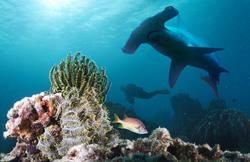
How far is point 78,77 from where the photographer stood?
16.3ft

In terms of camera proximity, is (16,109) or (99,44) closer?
(16,109)

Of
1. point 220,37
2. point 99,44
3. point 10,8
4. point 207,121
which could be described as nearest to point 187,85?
point 220,37

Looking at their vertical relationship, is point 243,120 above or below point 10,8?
below

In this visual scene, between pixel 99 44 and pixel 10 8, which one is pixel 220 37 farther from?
pixel 10 8

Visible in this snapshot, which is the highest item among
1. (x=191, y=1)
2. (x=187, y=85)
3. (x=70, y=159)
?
(x=187, y=85)

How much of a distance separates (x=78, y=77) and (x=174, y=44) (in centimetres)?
177

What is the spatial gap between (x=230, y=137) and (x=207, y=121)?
141 cm

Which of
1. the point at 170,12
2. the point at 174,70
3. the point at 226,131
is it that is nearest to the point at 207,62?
the point at 174,70

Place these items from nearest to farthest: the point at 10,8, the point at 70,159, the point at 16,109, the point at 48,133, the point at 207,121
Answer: the point at 70,159 < the point at 48,133 < the point at 16,109 < the point at 207,121 < the point at 10,8

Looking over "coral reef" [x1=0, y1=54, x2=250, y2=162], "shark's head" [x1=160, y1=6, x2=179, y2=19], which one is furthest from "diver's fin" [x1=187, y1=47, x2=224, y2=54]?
"coral reef" [x1=0, y1=54, x2=250, y2=162]

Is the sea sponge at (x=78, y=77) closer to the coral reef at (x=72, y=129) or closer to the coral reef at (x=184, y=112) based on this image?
the coral reef at (x=72, y=129)

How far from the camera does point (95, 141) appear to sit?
434 centimetres

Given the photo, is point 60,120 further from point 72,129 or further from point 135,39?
point 135,39

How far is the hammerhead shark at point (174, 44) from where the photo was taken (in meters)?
4.27
